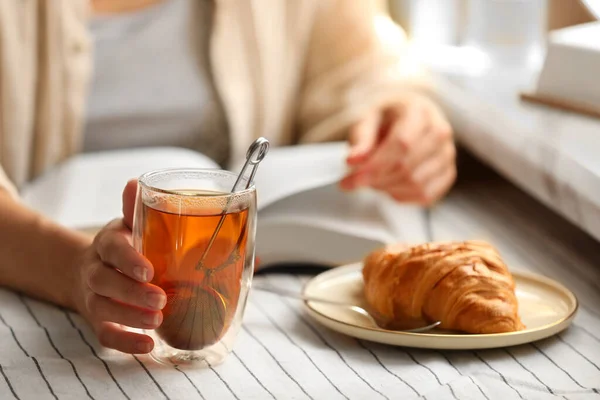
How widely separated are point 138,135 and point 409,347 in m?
0.77

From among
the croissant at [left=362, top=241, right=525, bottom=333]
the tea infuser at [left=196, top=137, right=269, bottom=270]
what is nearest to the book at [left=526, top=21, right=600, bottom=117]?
the croissant at [left=362, top=241, right=525, bottom=333]

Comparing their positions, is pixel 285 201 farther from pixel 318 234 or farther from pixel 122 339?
pixel 122 339

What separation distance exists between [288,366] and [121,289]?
0.15 metres

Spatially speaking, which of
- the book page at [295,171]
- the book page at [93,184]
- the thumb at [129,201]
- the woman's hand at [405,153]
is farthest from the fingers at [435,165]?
the thumb at [129,201]

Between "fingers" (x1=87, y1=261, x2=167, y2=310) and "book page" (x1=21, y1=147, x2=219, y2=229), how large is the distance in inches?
11.6

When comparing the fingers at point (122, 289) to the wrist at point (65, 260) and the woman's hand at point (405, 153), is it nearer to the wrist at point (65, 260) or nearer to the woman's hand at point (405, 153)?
the wrist at point (65, 260)

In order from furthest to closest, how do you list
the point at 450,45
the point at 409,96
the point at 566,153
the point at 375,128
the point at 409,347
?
the point at 450,45 < the point at 409,96 < the point at 375,128 < the point at 566,153 < the point at 409,347

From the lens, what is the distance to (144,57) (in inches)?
55.2

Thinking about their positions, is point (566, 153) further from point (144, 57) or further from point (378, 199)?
point (144, 57)

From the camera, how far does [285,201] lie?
3.60 ft

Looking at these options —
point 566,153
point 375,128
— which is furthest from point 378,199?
point 566,153

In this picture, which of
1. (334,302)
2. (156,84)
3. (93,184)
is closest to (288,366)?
(334,302)

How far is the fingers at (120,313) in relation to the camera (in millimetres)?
690

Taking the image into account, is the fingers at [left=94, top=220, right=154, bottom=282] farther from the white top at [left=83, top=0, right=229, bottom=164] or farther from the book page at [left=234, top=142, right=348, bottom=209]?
the white top at [left=83, top=0, right=229, bottom=164]
